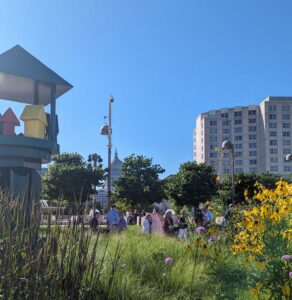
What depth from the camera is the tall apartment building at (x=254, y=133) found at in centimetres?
12681

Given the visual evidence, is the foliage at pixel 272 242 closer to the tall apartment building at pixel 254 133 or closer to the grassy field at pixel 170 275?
the grassy field at pixel 170 275

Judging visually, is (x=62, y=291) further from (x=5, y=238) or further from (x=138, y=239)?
(x=138, y=239)

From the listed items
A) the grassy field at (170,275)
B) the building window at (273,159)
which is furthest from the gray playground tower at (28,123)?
the building window at (273,159)

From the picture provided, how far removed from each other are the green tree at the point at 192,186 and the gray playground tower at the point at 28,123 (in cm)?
2646

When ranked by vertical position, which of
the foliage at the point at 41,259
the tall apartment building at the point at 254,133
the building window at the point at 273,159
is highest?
the tall apartment building at the point at 254,133

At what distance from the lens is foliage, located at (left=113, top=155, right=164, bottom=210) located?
3719 centimetres

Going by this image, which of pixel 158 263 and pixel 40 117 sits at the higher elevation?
pixel 40 117

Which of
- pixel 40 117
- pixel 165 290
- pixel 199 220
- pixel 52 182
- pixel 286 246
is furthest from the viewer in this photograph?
pixel 52 182

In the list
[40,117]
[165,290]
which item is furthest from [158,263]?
[40,117]

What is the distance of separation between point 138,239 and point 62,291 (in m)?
3.89

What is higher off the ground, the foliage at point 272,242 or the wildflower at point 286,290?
the foliage at point 272,242

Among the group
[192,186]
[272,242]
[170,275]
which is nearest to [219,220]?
[170,275]

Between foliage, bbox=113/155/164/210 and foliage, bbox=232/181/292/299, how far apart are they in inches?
1268

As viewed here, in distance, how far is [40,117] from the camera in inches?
240
